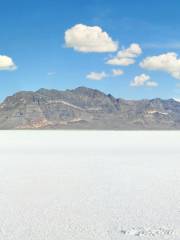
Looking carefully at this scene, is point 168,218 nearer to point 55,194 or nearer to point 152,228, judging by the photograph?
point 152,228

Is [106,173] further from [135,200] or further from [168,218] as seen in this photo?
[168,218]

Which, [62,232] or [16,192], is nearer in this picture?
[62,232]

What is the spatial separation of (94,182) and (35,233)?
529cm

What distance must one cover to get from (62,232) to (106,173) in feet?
24.1

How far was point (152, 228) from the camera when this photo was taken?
6.62 metres

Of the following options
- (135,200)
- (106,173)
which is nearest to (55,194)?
(135,200)

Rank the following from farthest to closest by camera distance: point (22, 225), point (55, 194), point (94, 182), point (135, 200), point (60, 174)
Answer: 1. point (60, 174)
2. point (94, 182)
3. point (55, 194)
4. point (135, 200)
5. point (22, 225)

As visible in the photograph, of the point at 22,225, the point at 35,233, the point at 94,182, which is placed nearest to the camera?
the point at 35,233

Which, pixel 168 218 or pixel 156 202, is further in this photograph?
pixel 156 202

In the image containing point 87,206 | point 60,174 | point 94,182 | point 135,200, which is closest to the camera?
point 87,206

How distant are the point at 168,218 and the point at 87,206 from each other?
1.72 m

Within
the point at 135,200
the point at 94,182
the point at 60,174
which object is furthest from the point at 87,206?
the point at 60,174

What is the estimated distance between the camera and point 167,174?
43.5 ft

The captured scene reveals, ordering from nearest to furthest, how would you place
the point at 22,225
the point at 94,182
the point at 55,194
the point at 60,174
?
the point at 22,225 → the point at 55,194 → the point at 94,182 → the point at 60,174
